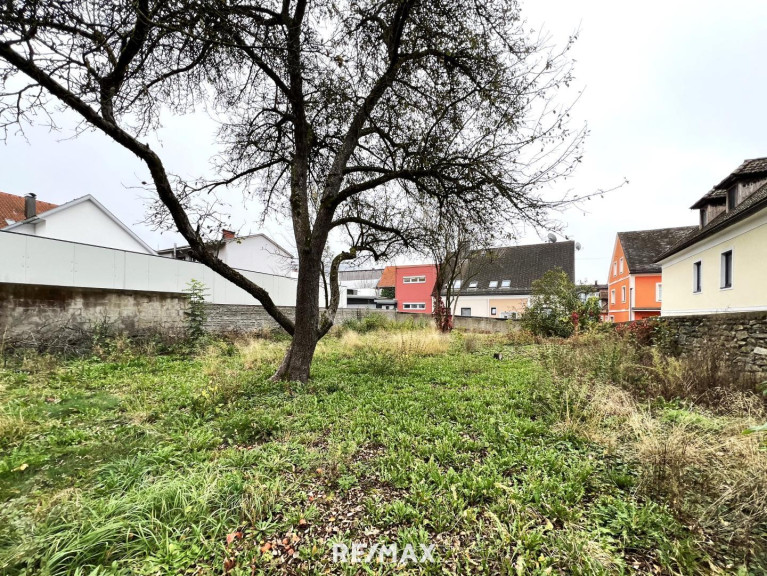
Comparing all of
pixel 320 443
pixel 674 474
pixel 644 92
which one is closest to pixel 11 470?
pixel 320 443

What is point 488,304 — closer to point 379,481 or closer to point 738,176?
A: point 738,176

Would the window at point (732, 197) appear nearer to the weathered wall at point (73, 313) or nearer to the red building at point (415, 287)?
the weathered wall at point (73, 313)

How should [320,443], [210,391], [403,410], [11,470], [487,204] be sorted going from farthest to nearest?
[487,204] < [210,391] < [403,410] < [320,443] < [11,470]

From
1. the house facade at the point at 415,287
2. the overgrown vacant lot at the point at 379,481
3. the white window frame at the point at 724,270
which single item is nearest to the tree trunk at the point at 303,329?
the overgrown vacant lot at the point at 379,481

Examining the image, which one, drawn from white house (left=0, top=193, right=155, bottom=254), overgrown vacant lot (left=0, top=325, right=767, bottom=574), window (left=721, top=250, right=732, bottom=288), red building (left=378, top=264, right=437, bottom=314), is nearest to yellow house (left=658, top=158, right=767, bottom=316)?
window (left=721, top=250, right=732, bottom=288)

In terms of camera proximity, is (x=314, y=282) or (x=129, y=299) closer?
(x=314, y=282)

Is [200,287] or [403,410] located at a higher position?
[200,287]

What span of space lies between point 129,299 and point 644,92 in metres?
Result: 12.6

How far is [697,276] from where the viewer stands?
44.2 feet

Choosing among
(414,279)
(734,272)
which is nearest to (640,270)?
(734,272)

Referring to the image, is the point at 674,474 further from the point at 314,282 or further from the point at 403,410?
the point at 314,282

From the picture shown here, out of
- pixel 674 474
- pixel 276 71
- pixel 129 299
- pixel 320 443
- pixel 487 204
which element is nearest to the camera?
pixel 674 474

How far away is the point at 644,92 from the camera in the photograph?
4.67 m

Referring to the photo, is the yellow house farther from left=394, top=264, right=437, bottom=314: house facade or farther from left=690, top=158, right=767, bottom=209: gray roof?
left=394, top=264, right=437, bottom=314: house facade
